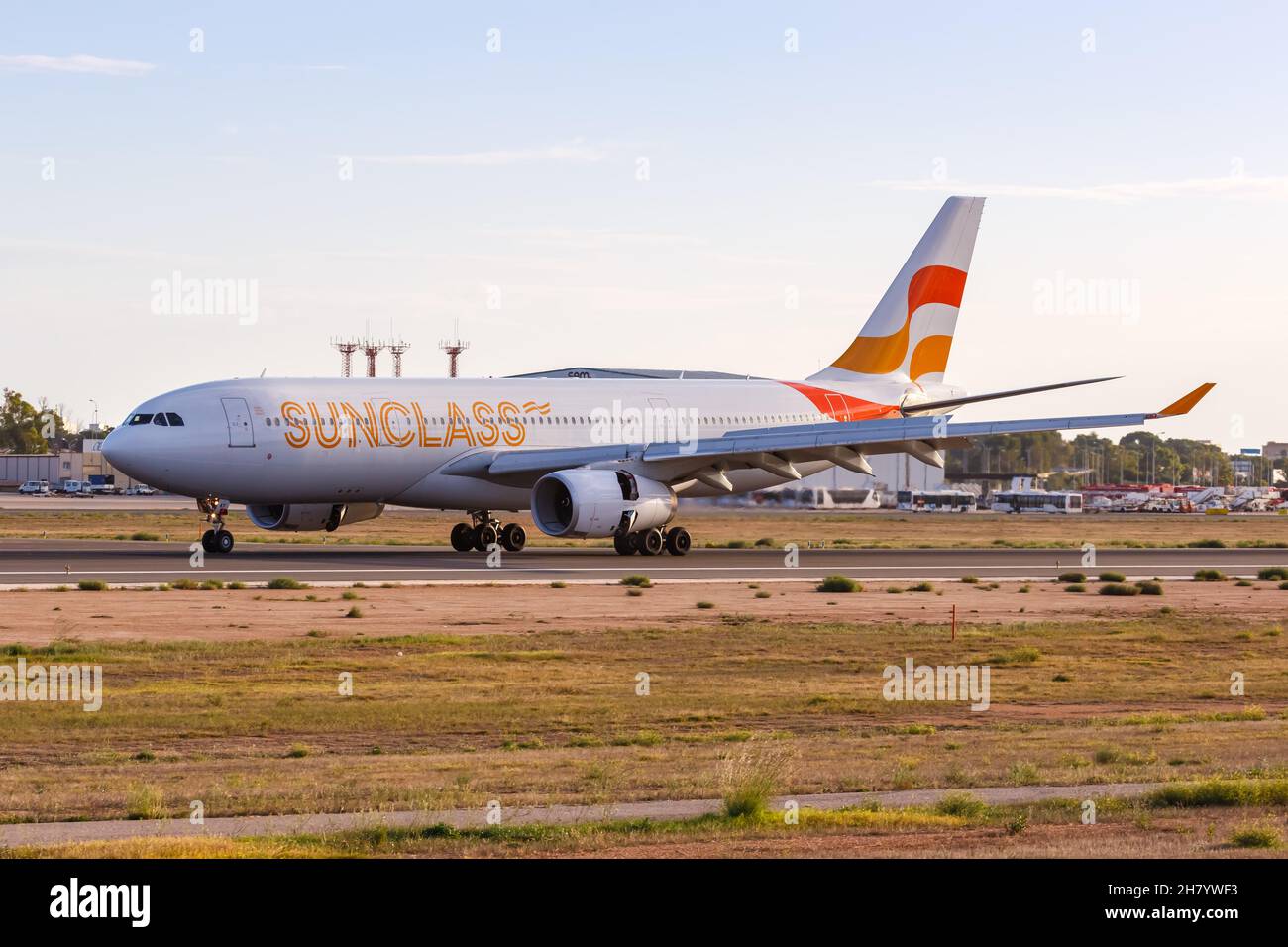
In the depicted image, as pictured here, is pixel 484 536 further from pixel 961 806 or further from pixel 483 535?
pixel 961 806

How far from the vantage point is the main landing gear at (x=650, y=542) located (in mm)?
52375

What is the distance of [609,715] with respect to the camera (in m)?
22.9

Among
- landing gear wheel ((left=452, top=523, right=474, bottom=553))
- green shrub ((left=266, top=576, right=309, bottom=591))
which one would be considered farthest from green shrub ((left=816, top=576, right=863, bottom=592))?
landing gear wheel ((left=452, top=523, right=474, bottom=553))

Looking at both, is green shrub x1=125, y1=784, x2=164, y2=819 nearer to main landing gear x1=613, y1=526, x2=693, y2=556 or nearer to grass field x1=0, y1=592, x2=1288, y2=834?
grass field x1=0, y1=592, x2=1288, y2=834

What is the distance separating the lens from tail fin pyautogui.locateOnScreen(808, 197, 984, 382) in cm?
6375

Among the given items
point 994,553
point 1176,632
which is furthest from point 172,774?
point 994,553

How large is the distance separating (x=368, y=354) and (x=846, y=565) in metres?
104

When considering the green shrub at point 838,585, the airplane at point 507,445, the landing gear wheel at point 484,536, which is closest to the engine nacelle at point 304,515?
the airplane at point 507,445

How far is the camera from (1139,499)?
492ft

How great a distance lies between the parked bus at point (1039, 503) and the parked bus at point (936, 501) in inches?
101

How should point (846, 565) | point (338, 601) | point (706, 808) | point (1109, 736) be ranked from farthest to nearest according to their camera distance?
point (846, 565) → point (338, 601) → point (1109, 736) → point (706, 808)

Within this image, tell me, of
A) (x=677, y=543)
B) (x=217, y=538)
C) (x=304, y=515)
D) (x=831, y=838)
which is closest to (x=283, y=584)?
(x=217, y=538)

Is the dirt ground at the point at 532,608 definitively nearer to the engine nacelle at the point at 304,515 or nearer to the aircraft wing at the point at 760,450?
the aircraft wing at the point at 760,450
